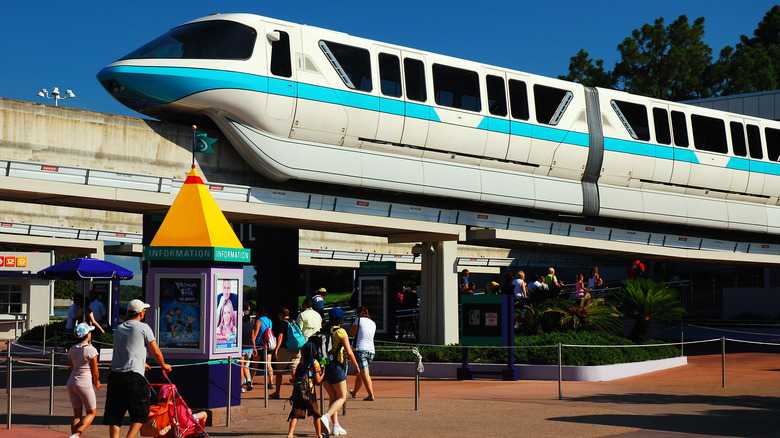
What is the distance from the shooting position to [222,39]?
18.2m

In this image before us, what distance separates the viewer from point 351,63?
19734 millimetres

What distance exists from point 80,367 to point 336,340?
128 inches

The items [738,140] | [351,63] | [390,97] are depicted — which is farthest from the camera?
[738,140]

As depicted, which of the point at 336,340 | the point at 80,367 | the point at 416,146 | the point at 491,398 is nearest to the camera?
the point at 80,367

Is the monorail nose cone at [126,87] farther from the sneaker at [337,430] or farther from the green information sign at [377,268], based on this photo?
the sneaker at [337,430]

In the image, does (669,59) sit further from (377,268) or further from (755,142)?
(377,268)

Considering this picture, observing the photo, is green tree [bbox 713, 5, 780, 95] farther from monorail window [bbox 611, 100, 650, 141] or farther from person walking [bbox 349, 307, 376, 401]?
person walking [bbox 349, 307, 376, 401]

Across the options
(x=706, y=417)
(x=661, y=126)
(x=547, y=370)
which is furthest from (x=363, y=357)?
(x=661, y=126)

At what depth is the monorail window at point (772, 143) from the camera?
→ 28906 millimetres

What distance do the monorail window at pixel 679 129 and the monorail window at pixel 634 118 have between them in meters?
1.18

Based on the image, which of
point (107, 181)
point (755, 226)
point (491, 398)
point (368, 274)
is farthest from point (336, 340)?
point (755, 226)

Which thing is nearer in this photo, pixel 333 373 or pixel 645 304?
pixel 333 373

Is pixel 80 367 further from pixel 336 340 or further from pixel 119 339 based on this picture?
pixel 336 340

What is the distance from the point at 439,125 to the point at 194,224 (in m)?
9.38
